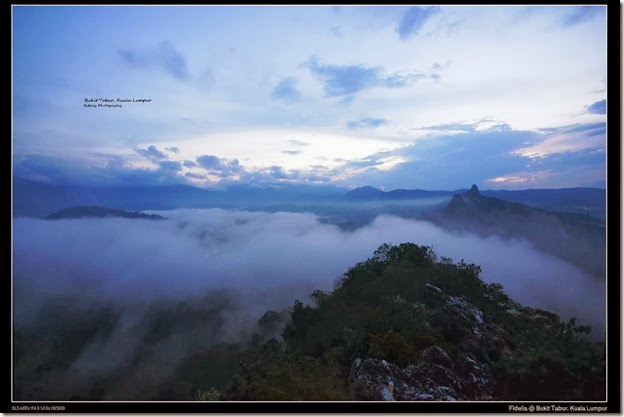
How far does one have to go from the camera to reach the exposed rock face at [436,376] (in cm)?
371

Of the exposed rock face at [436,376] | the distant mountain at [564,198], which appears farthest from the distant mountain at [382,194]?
the exposed rock face at [436,376]

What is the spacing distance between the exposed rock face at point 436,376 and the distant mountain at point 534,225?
1402 mm

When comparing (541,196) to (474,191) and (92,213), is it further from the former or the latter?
(92,213)

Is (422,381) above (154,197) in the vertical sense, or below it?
below

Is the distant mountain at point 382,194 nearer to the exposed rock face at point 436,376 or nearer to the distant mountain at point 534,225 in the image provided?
the distant mountain at point 534,225

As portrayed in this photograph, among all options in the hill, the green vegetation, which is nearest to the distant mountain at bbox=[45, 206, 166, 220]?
the green vegetation

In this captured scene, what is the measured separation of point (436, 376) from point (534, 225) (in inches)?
91.3

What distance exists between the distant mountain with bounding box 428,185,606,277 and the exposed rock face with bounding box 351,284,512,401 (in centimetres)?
140

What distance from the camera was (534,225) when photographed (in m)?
4.50

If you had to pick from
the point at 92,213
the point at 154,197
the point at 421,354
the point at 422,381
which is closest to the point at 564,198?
the point at 421,354

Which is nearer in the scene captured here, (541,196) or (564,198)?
(564,198)

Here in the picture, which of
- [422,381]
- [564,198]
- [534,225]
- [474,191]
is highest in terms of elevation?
[474,191]
